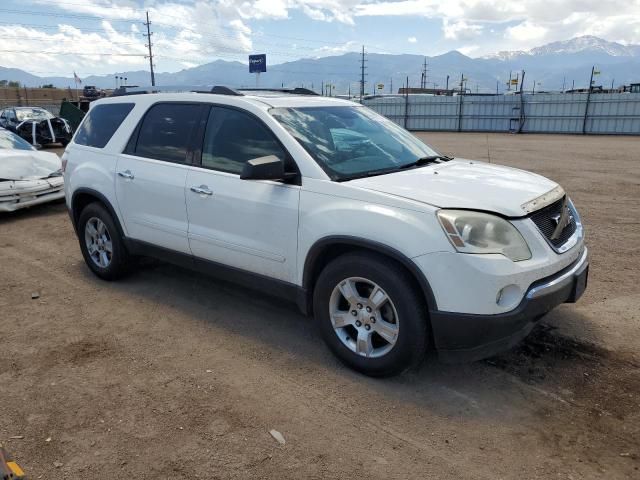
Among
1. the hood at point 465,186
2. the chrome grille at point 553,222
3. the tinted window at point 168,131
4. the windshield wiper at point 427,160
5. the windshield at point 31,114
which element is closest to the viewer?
the hood at point 465,186

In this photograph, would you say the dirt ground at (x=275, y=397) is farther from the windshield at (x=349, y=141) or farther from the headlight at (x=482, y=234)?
the windshield at (x=349, y=141)

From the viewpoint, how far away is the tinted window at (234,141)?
12.8 feet

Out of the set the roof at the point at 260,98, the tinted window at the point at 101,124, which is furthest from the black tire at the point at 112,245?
the roof at the point at 260,98

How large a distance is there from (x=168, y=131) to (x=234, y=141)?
2.83ft

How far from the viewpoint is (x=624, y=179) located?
11367 millimetres

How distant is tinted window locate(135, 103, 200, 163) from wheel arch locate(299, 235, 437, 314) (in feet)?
5.19

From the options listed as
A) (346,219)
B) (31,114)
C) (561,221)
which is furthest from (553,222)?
(31,114)

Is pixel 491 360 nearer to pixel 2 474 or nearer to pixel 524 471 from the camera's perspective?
pixel 524 471

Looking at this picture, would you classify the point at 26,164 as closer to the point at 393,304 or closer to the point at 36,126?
the point at 393,304

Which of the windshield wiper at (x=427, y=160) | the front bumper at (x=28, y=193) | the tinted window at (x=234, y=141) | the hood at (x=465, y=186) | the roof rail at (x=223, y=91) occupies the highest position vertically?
the roof rail at (x=223, y=91)

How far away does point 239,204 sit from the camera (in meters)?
3.90

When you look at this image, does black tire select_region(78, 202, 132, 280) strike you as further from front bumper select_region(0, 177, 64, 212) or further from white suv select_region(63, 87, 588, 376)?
front bumper select_region(0, 177, 64, 212)

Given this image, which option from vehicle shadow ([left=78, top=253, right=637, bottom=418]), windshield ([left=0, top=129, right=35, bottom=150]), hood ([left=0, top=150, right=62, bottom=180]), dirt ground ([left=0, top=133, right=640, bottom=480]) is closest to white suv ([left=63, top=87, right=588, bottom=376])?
vehicle shadow ([left=78, top=253, right=637, bottom=418])

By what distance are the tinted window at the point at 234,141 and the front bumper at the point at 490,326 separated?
1.65 metres
